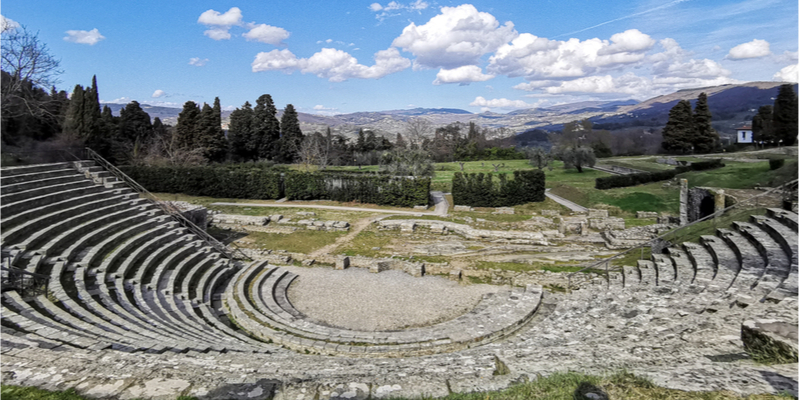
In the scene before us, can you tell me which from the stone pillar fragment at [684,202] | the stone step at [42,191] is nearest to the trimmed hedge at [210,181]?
the stone step at [42,191]

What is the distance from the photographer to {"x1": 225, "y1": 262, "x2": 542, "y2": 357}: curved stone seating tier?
11.0 metres

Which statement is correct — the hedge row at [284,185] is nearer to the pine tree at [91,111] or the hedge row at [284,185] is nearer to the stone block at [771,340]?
the pine tree at [91,111]

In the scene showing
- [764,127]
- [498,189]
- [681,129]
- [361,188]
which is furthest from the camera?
[681,129]

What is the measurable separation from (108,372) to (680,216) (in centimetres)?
2867

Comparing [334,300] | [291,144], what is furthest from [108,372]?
[291,144]

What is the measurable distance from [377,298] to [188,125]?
47.9m

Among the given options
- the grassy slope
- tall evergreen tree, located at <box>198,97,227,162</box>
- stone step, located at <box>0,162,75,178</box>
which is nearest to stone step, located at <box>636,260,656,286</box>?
the grassy slope

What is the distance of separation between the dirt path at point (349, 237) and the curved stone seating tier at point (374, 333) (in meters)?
5.37

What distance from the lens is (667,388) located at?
5137mm

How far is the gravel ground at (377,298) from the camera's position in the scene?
13.6 metres

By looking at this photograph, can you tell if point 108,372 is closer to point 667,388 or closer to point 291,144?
point 667,388

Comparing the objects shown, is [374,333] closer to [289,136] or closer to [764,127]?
[289,136]

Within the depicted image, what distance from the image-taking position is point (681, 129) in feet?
168

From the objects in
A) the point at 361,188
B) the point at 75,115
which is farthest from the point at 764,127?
the point at 75,115
